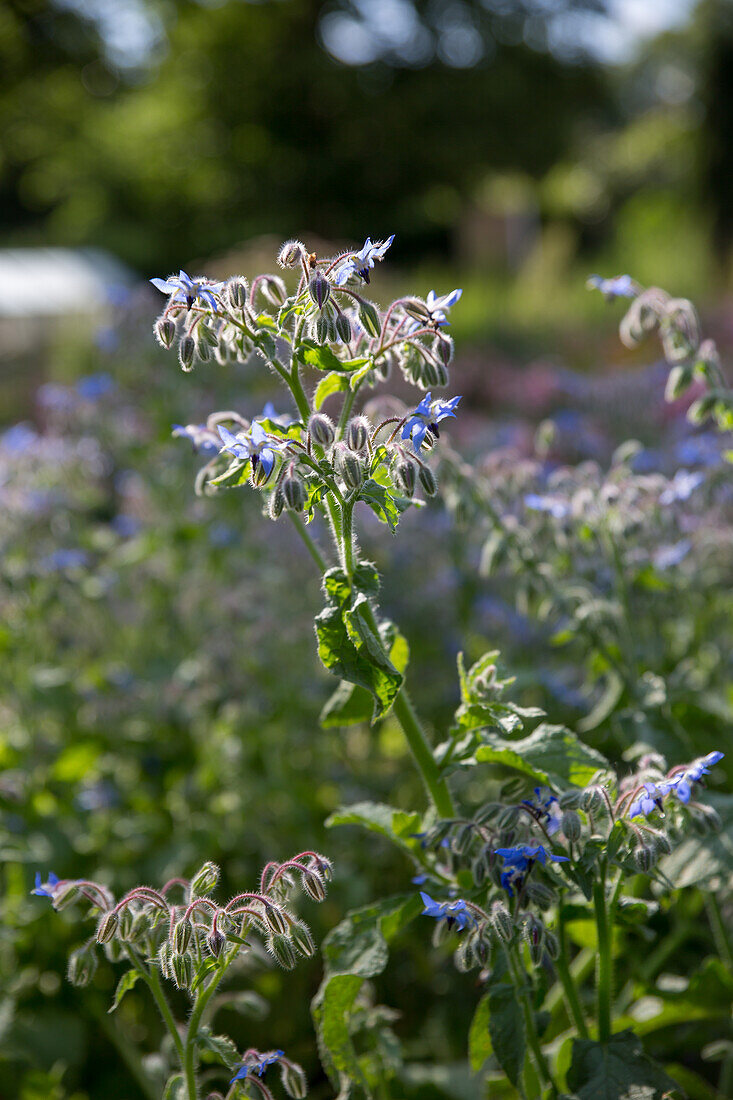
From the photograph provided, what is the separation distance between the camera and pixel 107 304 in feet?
11.4

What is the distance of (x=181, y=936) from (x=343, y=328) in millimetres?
779

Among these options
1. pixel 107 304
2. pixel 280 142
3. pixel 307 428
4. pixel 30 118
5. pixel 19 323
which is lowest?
pixel 307 428

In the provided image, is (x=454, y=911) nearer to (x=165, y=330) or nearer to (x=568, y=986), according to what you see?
(x=568, y=986)

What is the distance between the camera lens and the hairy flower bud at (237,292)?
132 cm

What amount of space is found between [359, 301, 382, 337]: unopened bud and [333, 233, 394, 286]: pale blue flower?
0.03 m

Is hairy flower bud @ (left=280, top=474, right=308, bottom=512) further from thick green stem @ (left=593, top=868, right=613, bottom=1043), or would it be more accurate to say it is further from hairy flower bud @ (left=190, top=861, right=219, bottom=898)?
thick green stem @ (left=593, top=868, right=613, bottom=1043)

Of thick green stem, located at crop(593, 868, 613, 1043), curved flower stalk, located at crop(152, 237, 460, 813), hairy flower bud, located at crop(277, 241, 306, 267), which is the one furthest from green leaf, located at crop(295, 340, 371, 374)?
thick green stem, located at crop(593, 868, 613, 1043)

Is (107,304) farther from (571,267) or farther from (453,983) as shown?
(571,267)

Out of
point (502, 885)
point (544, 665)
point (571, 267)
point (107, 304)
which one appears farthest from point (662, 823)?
point (571, 267)

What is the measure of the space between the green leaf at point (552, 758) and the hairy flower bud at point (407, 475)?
43 centimetres

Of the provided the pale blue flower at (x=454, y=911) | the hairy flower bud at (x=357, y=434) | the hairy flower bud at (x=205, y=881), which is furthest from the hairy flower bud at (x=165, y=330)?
the pale blue flower at (x=454, y=911)

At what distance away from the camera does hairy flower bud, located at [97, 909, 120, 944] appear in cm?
127

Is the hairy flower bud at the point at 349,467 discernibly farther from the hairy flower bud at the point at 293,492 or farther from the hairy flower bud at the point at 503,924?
the hairy flower bud at the point at 503,924

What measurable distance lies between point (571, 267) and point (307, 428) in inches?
810
